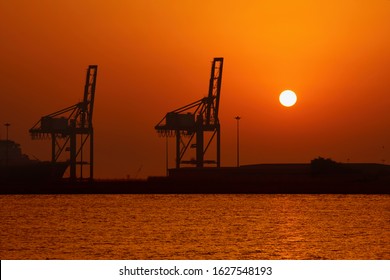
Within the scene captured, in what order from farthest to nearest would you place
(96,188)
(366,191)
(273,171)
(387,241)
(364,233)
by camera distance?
1. (96,188)
2. (273,171)
3. (366,191)
4. (364,233)
5. (387,241)

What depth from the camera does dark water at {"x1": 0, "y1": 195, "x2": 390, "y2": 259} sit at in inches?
2328

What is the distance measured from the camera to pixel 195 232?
243ft

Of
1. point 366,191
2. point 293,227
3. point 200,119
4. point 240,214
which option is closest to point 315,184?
point 366,191

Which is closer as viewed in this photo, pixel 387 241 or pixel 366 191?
pixel 387 241

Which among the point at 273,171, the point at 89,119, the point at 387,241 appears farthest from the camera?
the point at 89,119

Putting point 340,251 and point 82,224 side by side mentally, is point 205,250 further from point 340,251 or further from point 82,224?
point 82,224

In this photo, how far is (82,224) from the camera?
276ft

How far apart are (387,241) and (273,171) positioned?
322 ft

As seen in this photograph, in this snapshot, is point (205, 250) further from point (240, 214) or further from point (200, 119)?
point (200, 119)

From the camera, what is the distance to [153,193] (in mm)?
173000

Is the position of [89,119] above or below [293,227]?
above

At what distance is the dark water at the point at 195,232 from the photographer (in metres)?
59.1

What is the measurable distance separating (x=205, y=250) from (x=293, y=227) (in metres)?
21.7

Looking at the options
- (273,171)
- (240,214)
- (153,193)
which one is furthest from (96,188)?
(240,214)
